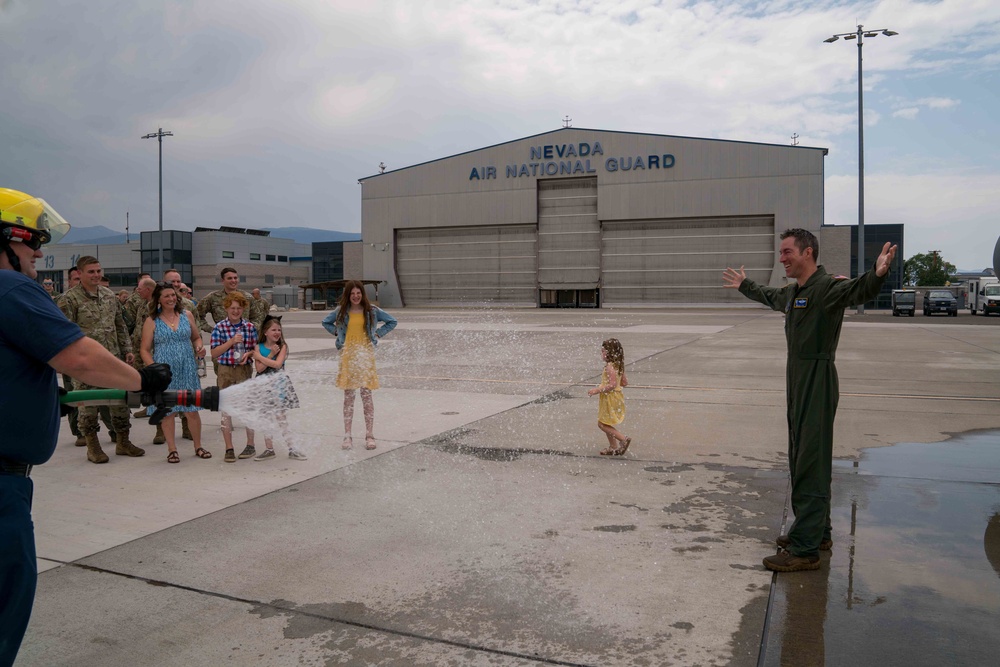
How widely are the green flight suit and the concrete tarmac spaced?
30cm

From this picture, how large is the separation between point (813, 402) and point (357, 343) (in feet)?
16.0

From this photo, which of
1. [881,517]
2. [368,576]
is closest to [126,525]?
[368,576]

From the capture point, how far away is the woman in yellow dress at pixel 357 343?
7.64 m

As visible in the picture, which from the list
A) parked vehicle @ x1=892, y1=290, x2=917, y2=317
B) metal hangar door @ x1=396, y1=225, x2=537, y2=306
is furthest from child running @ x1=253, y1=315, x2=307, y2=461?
metal hangar door @ x1=396, y1=225, x2=537, y2=306

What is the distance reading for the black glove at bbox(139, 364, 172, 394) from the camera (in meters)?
2.68

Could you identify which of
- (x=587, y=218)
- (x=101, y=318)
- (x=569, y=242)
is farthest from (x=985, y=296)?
(x=101, y=318)

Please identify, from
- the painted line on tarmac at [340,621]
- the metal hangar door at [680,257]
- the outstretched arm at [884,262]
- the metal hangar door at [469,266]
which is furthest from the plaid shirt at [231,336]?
the metal hangar door at [469,266]

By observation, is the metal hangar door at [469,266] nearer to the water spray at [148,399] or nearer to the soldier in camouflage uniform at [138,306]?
the soldier in camouflage uniform at [138,306]

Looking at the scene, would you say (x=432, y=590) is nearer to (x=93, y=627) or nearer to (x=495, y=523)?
(x=495, y=523)

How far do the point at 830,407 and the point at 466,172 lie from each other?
53.7 meters

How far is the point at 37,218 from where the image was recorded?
264cm

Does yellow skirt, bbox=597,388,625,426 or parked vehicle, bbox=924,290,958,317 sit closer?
yellow skirt, bbox=597,388,625,426

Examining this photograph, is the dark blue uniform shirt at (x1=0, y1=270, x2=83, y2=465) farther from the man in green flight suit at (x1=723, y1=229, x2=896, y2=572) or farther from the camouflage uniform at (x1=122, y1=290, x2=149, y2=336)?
the camouflage uniform at (x1=122, y1=290, x2=149, y2=336)

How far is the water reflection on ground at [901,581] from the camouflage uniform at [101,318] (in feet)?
21.0
